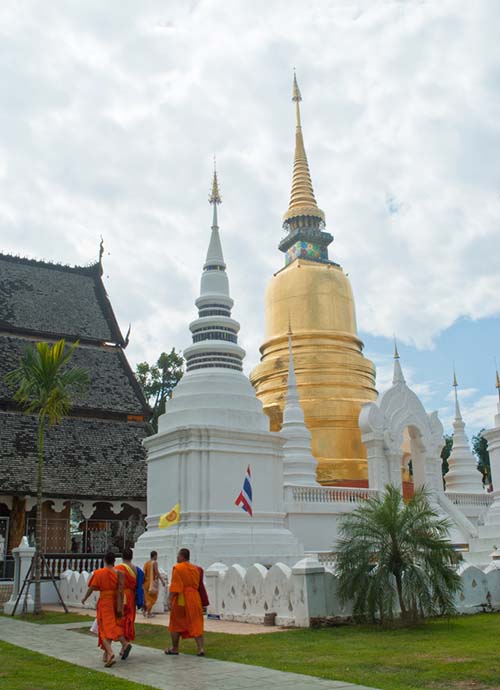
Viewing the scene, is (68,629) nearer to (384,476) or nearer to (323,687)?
(323,687)

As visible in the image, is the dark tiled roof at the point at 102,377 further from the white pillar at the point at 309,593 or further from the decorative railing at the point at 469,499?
the white pillar at the point at 309,593

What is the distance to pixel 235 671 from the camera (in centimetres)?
784

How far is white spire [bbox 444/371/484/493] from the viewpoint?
1032 inches

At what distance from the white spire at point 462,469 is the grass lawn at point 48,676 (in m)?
19.5

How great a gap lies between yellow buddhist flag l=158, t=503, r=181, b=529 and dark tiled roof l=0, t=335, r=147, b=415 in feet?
33.7

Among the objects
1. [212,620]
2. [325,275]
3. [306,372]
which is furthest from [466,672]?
[325,275]

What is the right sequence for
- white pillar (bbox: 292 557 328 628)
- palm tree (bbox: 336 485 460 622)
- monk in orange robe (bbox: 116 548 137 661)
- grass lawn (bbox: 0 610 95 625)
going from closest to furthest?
monk in orange robe (bbox: 116 548 137 661)
palm tree (bbox: 336 485 460 622)
white pillar (bbox: 292 557 328 628)
grass lawn (bbox: 0 610 95 625)

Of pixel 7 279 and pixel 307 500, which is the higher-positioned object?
pixel 7 279

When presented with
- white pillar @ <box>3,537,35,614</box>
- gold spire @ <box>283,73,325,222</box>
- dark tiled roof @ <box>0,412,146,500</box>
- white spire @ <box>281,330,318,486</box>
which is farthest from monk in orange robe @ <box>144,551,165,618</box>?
gold spire @ <box>283,73,325,222</box>

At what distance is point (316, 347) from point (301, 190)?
8.40m

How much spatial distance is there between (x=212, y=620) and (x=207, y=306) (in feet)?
28.8

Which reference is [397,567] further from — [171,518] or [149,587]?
[171,518]

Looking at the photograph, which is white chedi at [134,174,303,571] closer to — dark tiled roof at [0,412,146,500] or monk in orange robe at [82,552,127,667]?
dark tiled roof at [0,412,146,500]

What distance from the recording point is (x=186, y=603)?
927 centimetres
